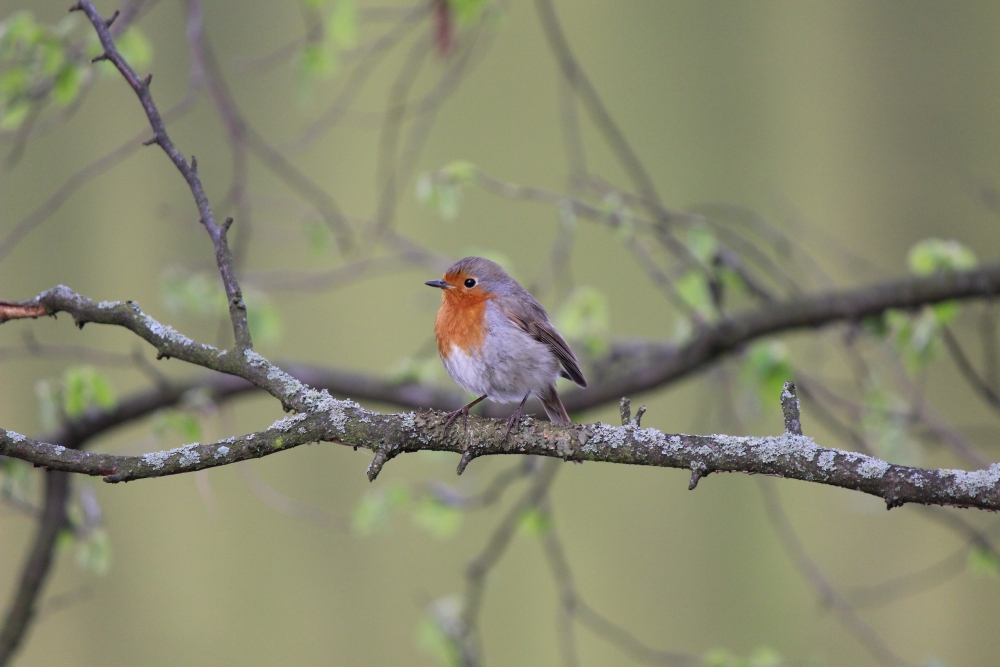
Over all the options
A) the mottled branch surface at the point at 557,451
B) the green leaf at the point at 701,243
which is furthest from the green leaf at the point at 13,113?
the green leaf at the point at 701,243

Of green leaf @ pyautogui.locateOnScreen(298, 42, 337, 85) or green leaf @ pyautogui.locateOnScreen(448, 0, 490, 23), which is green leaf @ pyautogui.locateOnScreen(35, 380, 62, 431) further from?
green leaf @ pyautogui.locateOnScreen(448, 0, 490, 23)

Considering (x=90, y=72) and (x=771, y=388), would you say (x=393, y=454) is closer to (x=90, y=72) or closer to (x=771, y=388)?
(x=771, y=388)

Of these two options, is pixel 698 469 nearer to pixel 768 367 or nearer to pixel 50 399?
pixel 768 367

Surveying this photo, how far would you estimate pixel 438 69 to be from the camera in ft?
16.5

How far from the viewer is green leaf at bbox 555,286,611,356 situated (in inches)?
141

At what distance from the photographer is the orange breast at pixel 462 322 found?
264 centimetres

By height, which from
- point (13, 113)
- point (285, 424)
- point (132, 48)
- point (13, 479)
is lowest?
point (285, 424)

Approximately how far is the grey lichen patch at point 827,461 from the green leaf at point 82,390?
257 cm

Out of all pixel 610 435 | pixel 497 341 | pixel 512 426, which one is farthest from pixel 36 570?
pixel 610 435

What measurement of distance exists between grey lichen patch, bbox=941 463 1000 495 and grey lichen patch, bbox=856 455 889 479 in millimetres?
89

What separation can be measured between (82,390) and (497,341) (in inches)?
61.2

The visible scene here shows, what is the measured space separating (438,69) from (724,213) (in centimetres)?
182

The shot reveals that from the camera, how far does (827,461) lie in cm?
139

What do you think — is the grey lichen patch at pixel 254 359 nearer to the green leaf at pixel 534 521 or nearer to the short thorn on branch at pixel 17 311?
the short thorn on branch at pixel 17 311
